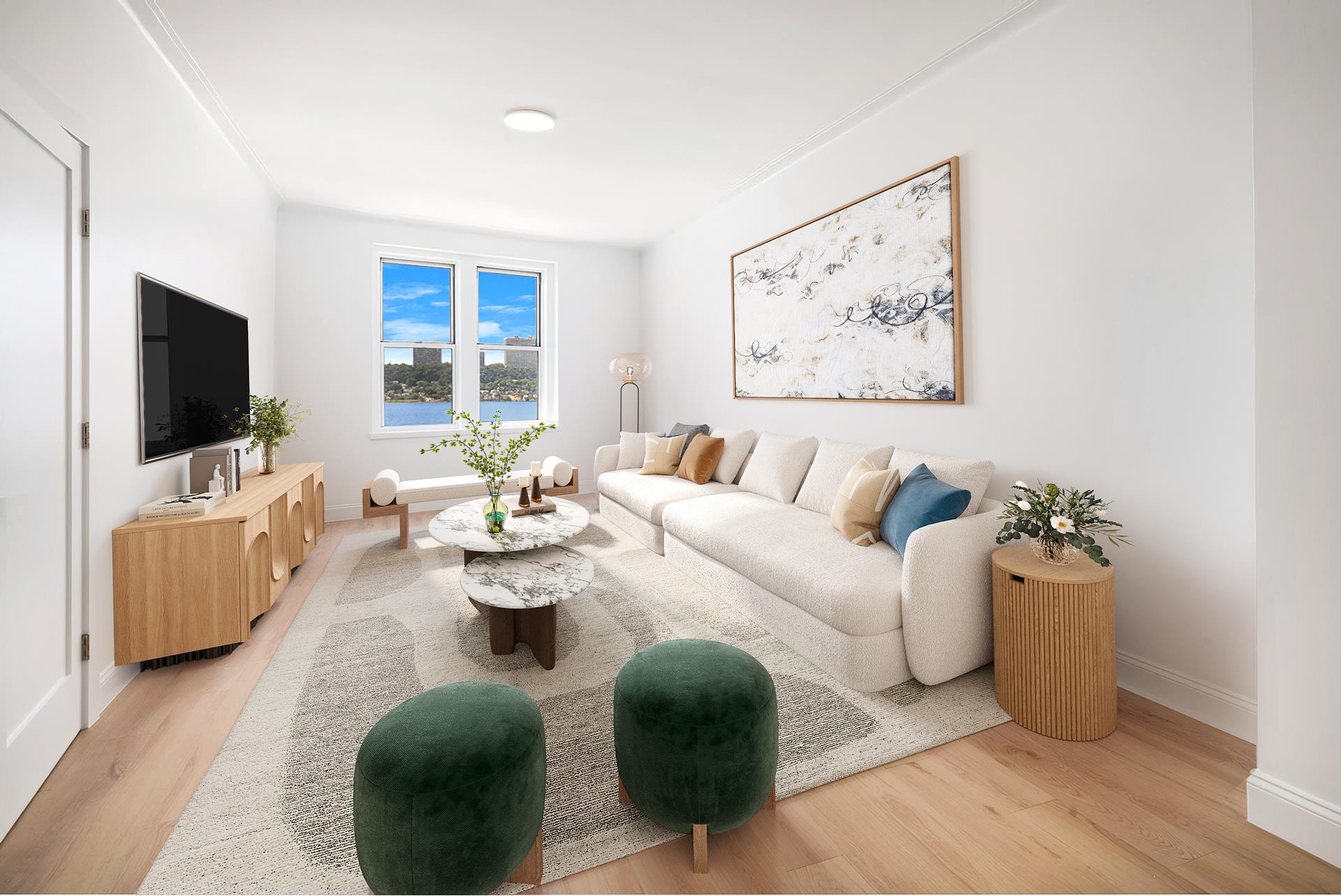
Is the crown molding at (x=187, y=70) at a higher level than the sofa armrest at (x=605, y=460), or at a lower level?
higher

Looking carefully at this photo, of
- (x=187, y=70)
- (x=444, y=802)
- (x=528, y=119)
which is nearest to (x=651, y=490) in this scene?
(x=528, y=119)

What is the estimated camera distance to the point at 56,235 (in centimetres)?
184

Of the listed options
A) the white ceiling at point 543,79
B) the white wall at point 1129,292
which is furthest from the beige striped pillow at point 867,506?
the white ceiling at point 543,79

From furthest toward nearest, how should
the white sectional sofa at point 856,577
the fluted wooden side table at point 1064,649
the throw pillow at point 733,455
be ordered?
the throw pillow at point 733,455, the white sectional sofa at point 856,577, the fluted wooden side table at point 1064,649

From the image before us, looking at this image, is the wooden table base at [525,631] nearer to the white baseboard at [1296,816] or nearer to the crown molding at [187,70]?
the white baseboard at [1296,816]

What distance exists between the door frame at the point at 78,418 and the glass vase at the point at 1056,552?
132 inches

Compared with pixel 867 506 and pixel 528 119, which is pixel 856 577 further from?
pixel 528 119

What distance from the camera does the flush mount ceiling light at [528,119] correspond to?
10.4 ft

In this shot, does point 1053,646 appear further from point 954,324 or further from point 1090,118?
point 1090,118

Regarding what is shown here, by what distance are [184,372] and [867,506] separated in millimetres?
3371

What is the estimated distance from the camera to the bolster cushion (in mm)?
4043

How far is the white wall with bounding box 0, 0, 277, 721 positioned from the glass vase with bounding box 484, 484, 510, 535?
1413 millimetres

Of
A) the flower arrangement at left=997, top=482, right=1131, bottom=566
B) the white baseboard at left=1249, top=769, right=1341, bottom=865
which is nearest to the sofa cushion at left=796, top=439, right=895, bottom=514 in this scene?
the flower arrangement at left=997, top=482, right=1131, bottom=566

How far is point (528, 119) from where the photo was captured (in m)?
3.21
